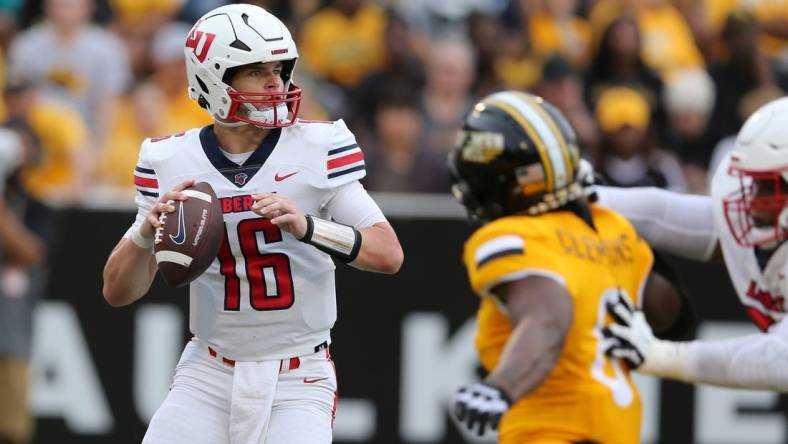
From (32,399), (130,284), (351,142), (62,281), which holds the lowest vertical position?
(32,399)

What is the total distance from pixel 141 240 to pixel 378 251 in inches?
29.2

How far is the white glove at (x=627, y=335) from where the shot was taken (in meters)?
5.03

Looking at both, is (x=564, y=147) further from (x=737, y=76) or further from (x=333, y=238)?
(x=737, y=76)

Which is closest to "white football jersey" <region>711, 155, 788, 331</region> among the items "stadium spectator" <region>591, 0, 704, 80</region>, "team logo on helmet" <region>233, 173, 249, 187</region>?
"team logo on helmet" <region>233, 173, 249, 187</region>

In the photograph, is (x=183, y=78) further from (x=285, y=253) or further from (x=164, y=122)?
(x=285, y=253)

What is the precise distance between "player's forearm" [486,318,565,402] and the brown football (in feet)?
3.06

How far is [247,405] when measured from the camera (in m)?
5.05

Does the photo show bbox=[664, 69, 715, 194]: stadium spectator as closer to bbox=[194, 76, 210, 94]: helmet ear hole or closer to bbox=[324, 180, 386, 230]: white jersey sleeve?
bbox=[324, 180, 386, 230]: white jersey sleeve

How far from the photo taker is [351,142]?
5.20m

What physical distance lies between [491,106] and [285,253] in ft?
2.78

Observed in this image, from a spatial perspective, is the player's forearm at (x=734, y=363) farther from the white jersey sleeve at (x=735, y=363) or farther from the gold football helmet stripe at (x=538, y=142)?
the gold football helmet stripe at (x=538, y=142)

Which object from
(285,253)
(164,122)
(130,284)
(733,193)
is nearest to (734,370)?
(733,193)

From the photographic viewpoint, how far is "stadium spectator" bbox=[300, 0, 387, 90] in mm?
11234

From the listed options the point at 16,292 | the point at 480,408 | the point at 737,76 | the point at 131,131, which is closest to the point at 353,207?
the point at 480,408
